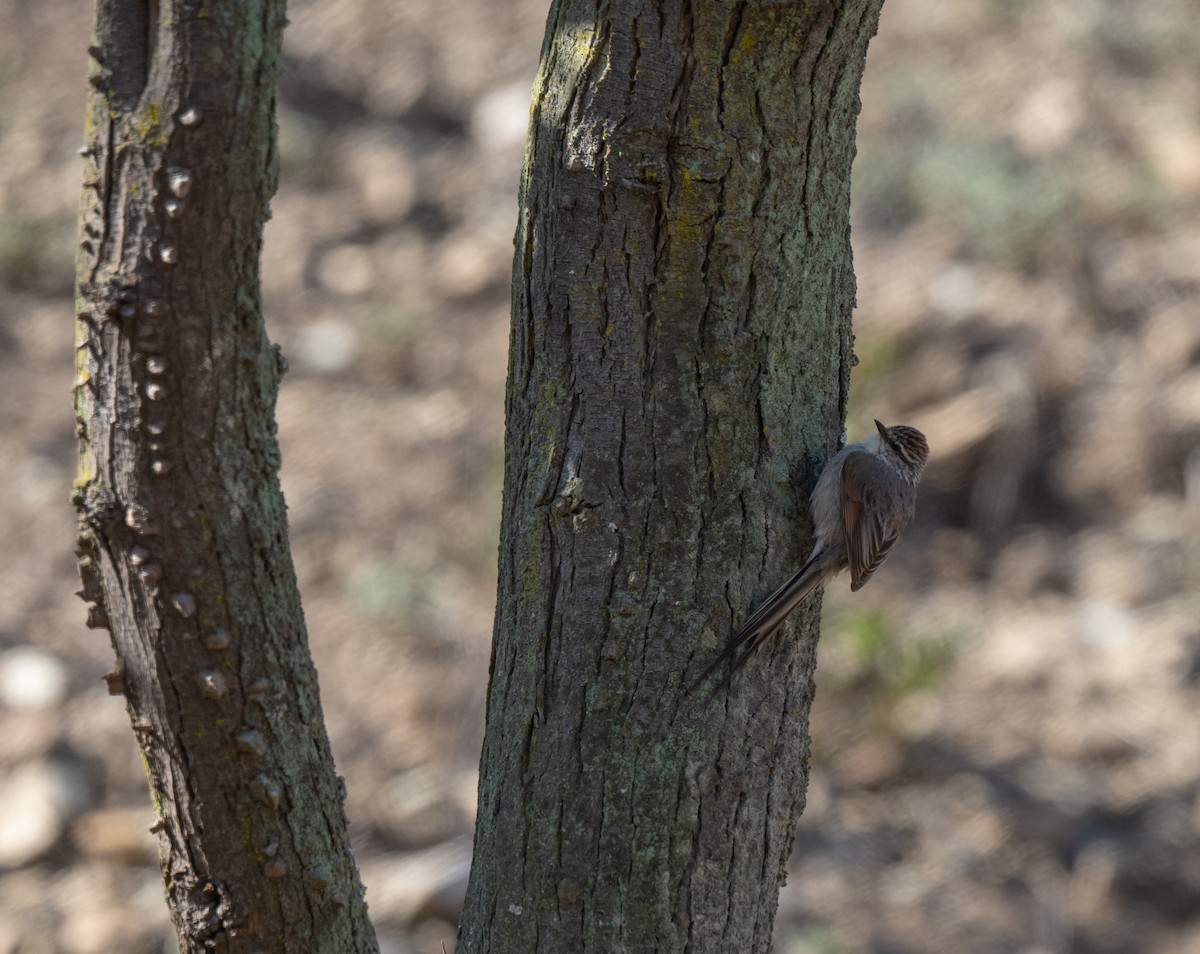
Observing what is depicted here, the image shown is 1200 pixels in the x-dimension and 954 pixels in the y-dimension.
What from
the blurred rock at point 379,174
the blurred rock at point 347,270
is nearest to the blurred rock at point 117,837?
the blurred rock at point 347,270

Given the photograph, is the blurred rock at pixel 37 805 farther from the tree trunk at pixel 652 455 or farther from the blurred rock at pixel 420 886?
the tree trunk at pixel 652 455

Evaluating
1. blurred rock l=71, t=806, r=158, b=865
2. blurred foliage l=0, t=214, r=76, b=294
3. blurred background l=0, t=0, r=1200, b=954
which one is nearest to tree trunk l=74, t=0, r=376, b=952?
blurred background l=0, t=0, r=1200, b=954

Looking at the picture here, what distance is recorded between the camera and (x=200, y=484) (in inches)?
115

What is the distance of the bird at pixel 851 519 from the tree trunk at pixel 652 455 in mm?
58

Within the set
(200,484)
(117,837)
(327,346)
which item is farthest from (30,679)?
(200,484)

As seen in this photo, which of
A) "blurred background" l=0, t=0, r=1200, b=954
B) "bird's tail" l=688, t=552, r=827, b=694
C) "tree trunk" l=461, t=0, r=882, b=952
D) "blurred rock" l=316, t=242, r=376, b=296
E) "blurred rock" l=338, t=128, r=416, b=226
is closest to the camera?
"tree trunk" l=461, t=0, r=882, b=952

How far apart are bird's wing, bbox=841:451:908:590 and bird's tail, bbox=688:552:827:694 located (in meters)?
0.62

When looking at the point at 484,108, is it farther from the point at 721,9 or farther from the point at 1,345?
the point at 721,9

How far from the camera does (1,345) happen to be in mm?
9898

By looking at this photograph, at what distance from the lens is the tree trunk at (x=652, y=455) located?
3.14 m

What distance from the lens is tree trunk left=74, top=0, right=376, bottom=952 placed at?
106 inches

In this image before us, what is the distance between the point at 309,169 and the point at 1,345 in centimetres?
277

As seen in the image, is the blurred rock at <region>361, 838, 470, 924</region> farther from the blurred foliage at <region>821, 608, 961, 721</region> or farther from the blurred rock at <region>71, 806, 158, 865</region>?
the blurred foliage at <region>821, 608, 961, 721</region>

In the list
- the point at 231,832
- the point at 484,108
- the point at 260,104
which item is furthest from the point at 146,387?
the point at 484,108
